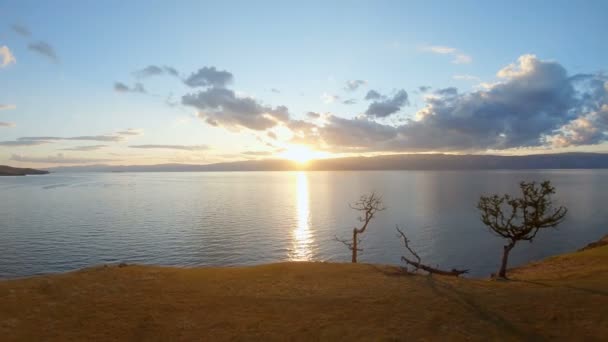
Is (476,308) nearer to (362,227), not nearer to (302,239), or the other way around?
(362,227)

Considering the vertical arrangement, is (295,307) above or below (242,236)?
above

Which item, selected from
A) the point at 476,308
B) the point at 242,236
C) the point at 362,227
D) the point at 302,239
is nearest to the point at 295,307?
the point at 476,308

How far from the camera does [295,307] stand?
21.0 m

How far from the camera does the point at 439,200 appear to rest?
13062cm

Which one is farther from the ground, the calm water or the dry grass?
the dry grass

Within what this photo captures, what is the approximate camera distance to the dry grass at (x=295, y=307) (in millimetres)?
17828

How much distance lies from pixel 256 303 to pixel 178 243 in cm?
5095

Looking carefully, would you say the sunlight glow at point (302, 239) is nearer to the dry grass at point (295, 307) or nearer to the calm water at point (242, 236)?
the calm water at point (242, 236)

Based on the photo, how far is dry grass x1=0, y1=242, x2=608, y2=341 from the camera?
1783cm

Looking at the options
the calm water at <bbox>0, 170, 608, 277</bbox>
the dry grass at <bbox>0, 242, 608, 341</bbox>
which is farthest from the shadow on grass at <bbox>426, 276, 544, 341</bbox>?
the calm water at <bbox>0, 170, 608, 277</bbox>

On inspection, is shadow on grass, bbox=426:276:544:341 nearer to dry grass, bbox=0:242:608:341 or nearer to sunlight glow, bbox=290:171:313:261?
dry grass, bbox=0:242:608:341

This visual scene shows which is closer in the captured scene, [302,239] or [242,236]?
[302,239]

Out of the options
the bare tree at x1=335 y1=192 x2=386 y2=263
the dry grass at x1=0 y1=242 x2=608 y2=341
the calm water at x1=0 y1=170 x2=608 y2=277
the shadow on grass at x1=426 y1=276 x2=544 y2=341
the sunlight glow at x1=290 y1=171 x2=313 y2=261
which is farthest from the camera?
the sunlight glow at x1=290 y1=171 x2=313 y2=261

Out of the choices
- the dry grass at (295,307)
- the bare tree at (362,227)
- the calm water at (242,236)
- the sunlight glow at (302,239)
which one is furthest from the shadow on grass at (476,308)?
the sunlight glow at (302,239)
